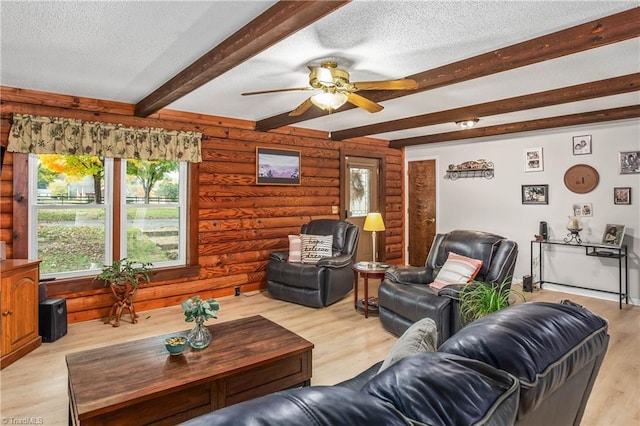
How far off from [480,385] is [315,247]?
13.3ft

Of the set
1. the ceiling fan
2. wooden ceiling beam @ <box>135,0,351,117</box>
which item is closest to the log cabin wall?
wooden ceiling beam @ <box>135,0,351,117</box>

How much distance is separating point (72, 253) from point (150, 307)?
40.4 inches

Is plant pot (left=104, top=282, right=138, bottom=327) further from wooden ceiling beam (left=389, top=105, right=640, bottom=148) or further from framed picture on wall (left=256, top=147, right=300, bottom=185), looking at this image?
wooden ceiling beam (left=389, top=105, right=640, bottom=148)

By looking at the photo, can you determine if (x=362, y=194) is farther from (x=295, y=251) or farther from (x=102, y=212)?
(x=102, y=212)

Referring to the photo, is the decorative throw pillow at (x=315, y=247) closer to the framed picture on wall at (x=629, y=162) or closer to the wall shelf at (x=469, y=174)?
the wall shelf at (x=469, y=174)

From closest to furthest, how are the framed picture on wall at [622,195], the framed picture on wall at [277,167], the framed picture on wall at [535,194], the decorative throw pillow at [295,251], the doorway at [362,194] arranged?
the framed picture on wall at [622,195] < the decorative throw pillow at [295,251] < the framed picture on wall at [277,167] < the framed picture on wall at [535,194] < the doorway at [362,194]

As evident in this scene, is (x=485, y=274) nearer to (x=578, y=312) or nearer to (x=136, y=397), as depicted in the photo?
(x=578, y=312)

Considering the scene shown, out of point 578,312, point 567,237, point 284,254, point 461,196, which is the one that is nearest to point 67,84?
point 284,254

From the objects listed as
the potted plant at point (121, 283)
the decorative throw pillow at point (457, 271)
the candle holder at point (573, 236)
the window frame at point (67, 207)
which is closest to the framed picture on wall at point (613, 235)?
the candle holder at point (573, 236)

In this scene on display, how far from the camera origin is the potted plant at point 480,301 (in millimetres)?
2443

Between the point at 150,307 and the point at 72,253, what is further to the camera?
the point at 150,307

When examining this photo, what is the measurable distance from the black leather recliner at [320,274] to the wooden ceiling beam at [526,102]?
158 cm

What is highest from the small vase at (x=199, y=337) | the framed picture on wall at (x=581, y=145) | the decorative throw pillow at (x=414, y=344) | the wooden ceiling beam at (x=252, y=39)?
the wooden ceiling beam at (x=252, y=39)

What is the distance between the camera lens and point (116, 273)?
384 cm
